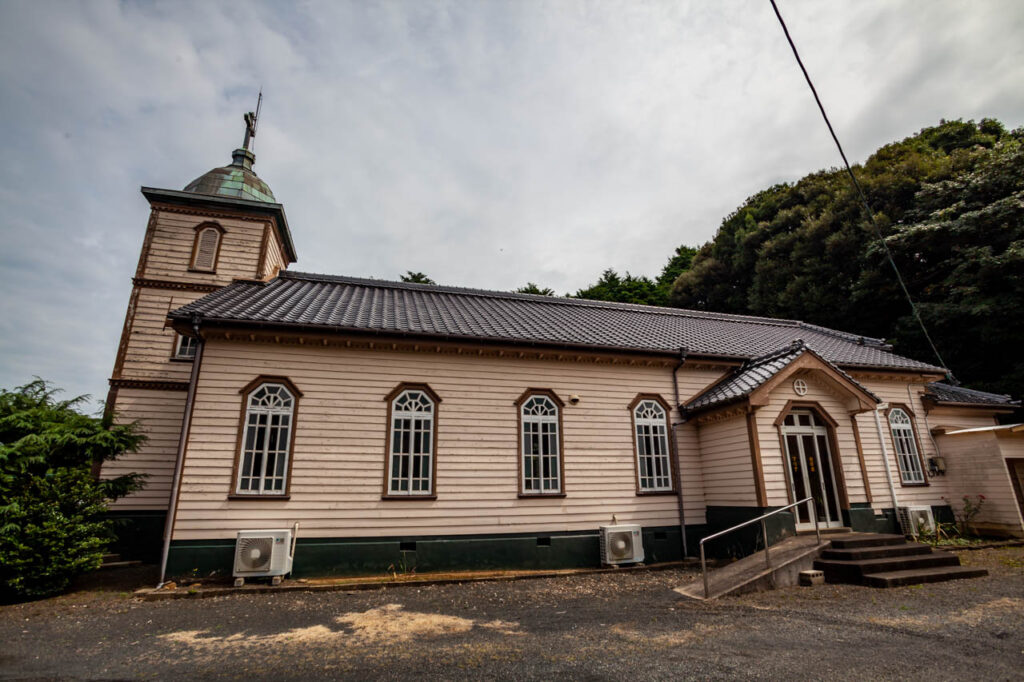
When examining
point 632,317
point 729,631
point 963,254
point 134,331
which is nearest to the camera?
point 729,631

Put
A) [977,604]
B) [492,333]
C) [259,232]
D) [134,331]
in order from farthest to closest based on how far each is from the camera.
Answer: [259,232], [134,331], [492,333], [977,604]

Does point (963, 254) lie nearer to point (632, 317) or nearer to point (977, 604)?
point (632, 317)

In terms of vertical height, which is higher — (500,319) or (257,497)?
(500,319)

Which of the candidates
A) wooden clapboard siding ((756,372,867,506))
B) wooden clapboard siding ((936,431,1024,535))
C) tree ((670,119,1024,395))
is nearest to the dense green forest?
tree ((670,119,1024,395))

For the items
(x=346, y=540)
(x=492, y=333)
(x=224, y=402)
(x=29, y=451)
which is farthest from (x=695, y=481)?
(x=29, y=451)

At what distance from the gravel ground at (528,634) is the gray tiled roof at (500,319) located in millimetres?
4943

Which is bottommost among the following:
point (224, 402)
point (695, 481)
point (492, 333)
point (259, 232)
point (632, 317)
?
point (695, 481)

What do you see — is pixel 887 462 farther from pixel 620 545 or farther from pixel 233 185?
pixel 233 185

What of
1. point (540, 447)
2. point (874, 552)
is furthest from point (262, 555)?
point (874, 552)

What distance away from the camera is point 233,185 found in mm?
15031

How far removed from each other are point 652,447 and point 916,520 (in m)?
6.72

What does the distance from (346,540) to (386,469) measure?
1.44 metres

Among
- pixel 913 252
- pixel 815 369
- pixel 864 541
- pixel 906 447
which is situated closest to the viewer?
pixel 864 541

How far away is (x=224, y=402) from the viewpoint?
909 centimetres
